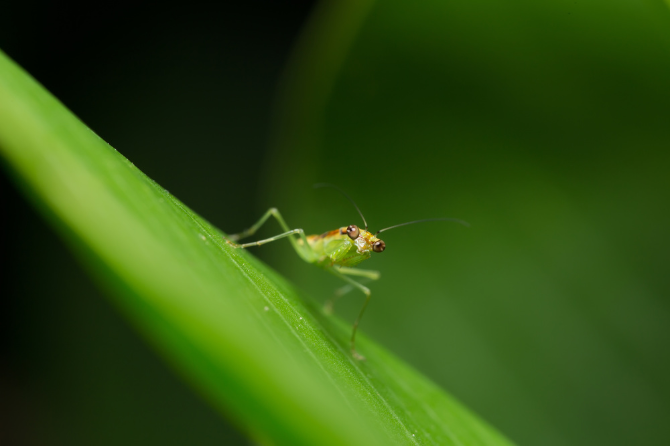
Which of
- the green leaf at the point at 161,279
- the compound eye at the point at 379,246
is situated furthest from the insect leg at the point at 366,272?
the green leaf at the point at 161,279

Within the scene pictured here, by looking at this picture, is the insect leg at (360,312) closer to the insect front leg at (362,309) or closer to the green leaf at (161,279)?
the insect front leg at (362,309)

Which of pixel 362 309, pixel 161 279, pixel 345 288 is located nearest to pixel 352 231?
pixel 362 309

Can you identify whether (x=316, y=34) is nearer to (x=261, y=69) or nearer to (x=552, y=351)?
(x=261, y=69)

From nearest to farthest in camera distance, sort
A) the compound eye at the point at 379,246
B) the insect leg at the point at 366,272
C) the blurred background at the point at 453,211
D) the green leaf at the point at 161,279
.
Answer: the green leaf at the point at 161,279
the blurred background at the point at 453,211
the compound eye at the point at 379,246
the insect leg at the point at 366,272

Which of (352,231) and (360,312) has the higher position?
(352,231)

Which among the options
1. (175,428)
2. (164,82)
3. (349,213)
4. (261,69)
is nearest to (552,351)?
(349,213)

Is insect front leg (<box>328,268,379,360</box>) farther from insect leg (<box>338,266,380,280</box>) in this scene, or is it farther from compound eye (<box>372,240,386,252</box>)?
compound eye (<box>372,240,386,252</box>)

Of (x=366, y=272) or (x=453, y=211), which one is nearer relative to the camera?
(x=453, y=211)

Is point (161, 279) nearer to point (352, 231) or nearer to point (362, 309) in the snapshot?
Answer: point (352, 231)

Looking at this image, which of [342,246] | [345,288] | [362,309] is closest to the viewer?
[342,246]

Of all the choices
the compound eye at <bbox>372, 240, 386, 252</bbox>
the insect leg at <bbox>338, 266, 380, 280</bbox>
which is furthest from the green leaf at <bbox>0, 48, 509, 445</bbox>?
the insect leg at <bbox>338, 266, 380, 280</bbox>
